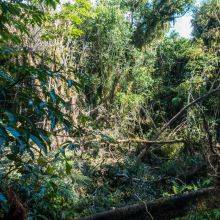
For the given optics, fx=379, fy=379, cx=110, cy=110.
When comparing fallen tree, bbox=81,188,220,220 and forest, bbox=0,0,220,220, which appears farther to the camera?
forest, bbox=0,0,220,220

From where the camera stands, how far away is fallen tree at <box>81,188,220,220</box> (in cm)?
313

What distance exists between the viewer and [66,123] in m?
2.03

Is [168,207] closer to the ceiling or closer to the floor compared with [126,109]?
closer to the floor

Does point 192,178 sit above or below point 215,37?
below

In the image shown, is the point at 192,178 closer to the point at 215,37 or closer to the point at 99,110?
the point at 99,110

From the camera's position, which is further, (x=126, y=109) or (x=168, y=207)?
(x=126, y=109)

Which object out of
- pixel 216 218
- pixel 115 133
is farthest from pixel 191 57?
pixel 216 218

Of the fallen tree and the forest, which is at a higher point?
the forest

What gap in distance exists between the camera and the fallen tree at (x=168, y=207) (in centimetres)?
313

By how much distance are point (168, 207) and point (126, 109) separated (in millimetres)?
12010

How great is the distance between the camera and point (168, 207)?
338cm

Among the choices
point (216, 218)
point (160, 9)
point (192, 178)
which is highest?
point (160, 9)

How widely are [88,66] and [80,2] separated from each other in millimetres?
6214

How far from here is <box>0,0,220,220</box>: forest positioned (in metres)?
3.54
